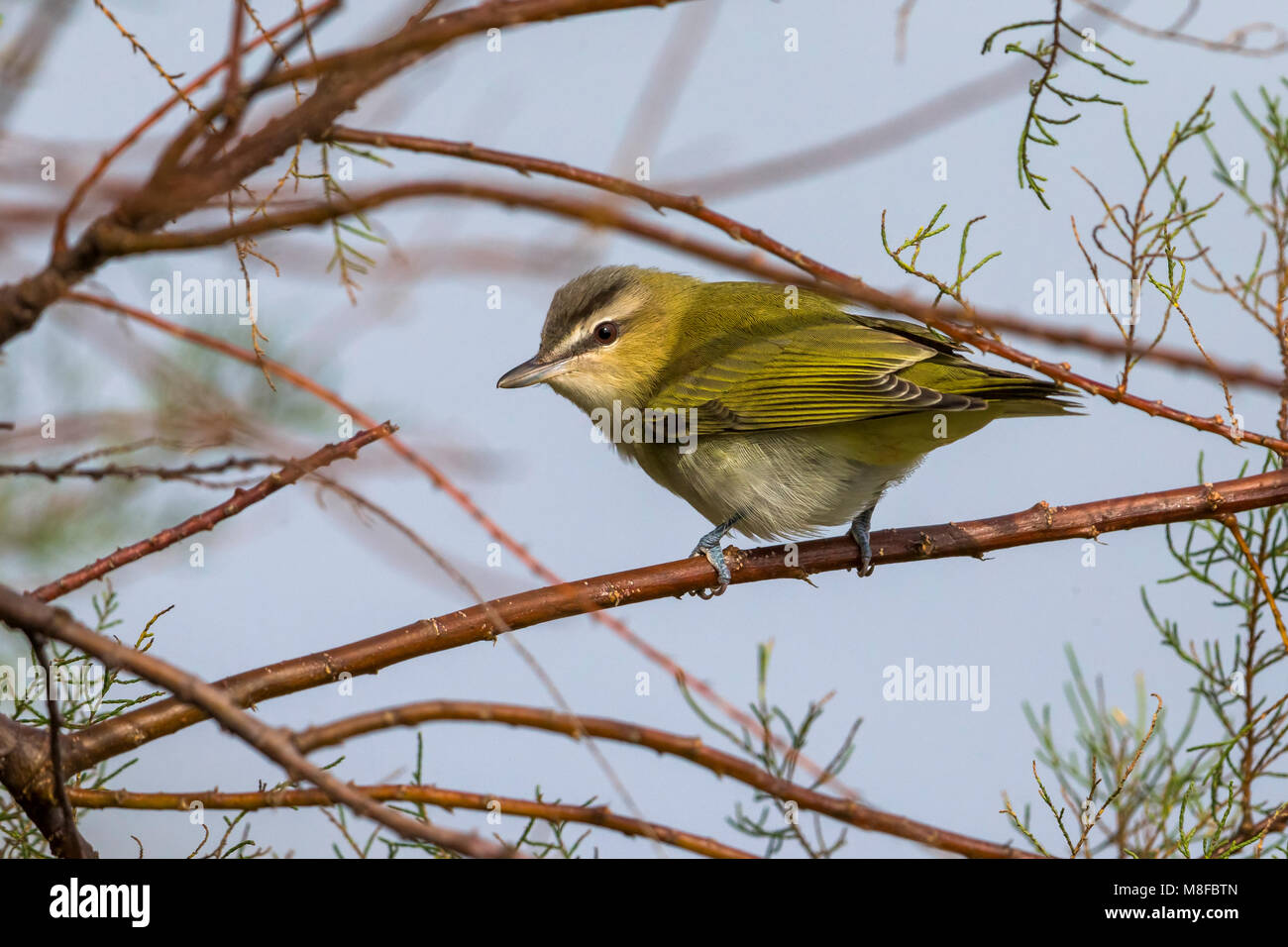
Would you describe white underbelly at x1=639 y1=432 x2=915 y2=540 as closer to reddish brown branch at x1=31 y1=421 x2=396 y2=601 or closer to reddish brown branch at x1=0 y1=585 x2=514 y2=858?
reddish brown branch at x1=31 y1=421 x2=396 y2=601

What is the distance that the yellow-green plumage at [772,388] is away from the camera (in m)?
3.76

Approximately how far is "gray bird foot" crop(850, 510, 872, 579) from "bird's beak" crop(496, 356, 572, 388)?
1194 mm

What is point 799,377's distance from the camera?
4.16 metres

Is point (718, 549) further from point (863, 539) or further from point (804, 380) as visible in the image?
point (804, 380)

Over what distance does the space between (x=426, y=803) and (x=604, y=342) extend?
308 cm

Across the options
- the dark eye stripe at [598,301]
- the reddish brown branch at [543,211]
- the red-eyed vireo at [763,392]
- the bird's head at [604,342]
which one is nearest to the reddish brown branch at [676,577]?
the red-eyed vireo at [763,392]

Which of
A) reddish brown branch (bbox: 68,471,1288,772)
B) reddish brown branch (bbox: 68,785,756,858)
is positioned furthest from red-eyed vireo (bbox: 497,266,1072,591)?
reddish brown branch (bbox: 68,785,756,858)

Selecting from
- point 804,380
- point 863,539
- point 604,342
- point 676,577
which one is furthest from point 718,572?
point 604,342

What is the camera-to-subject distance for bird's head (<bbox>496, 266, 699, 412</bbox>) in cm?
436

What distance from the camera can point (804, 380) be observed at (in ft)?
13.6

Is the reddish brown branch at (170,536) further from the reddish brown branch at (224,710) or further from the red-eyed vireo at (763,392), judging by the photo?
the red-eyed vireo at (763,392)

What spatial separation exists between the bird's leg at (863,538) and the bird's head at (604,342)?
3.13 feet
